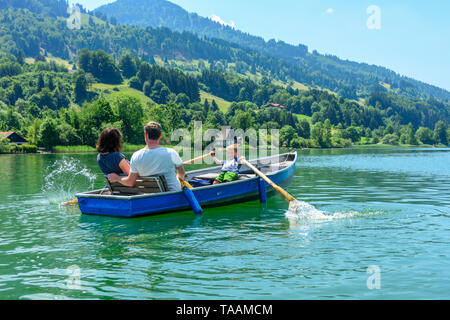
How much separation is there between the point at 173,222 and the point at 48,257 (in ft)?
15.4

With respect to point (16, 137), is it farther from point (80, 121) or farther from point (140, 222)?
point (140, 222)

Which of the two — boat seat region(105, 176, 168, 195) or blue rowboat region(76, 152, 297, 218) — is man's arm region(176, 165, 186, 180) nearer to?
boat seat region(105, 176, 168, 195)

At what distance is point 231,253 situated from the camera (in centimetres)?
945

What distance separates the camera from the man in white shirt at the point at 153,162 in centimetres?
1250

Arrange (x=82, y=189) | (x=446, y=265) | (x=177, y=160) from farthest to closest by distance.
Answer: (x=82, y=189) → (x=177, y=160) → (x=446, y=265)

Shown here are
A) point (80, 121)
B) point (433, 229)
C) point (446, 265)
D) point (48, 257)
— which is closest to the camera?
point (446, 265)

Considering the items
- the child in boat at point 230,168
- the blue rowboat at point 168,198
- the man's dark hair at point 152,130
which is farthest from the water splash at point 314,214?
the man's dark hair at point 152,130

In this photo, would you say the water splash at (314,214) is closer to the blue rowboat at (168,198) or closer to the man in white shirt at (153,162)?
the blue rowboat at (168,198)

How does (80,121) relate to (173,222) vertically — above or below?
above

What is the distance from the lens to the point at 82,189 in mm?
23016

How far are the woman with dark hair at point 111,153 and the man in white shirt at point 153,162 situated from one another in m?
0.20

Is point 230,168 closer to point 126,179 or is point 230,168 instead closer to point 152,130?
point 126,179
